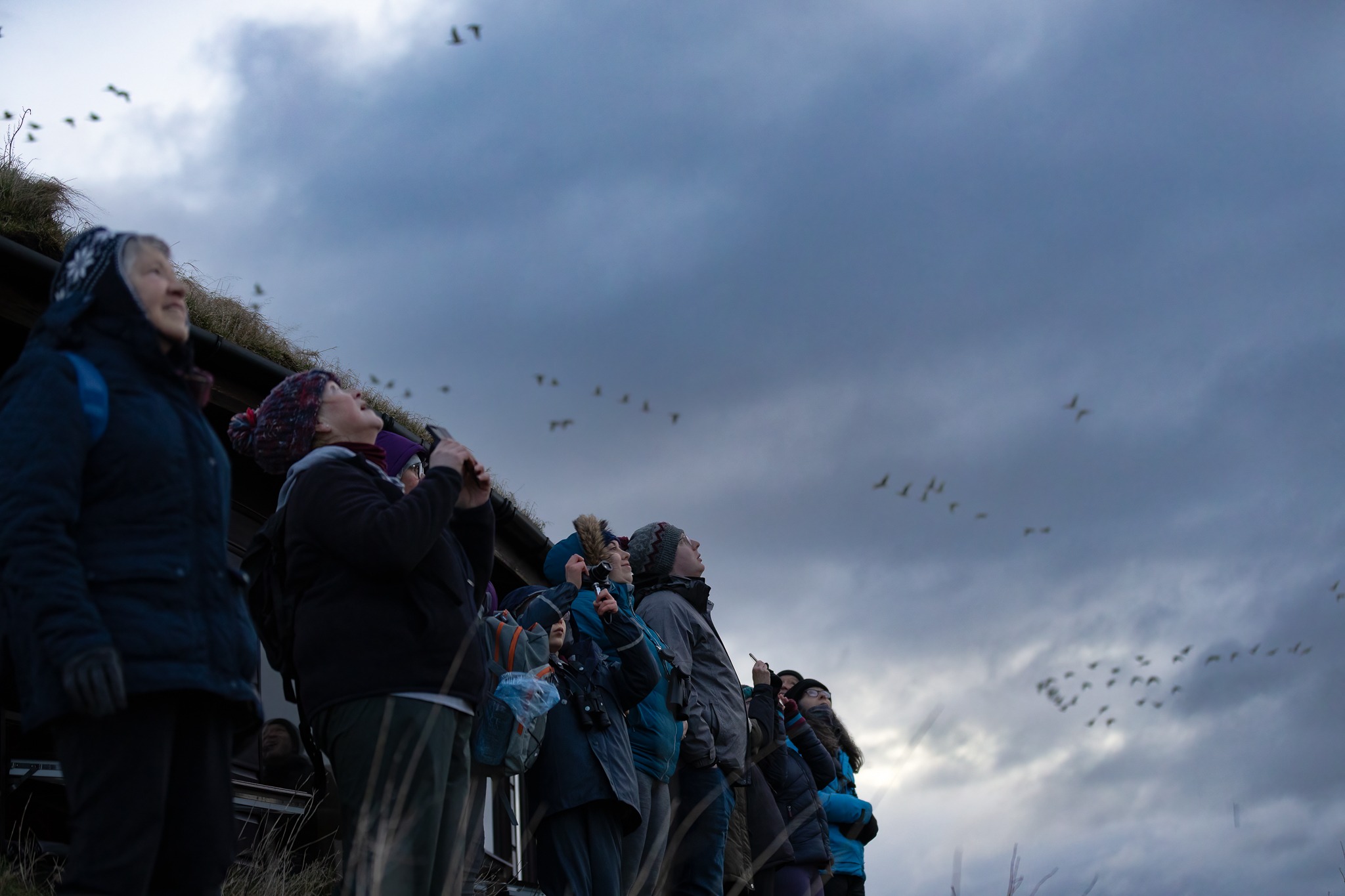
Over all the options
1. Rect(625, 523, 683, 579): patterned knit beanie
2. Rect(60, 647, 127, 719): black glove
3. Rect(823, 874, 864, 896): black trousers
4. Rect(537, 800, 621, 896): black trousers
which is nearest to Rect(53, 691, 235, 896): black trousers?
Rect(60, 647, 127, 719): black glove

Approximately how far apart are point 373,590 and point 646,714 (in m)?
2.66

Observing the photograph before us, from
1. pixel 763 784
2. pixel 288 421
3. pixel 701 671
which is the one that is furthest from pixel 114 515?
pixel 763 784

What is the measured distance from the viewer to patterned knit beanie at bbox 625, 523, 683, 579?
6.96 m

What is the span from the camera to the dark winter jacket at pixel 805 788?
24.8 feet

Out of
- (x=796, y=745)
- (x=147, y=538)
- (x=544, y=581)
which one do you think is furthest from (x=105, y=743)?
(x=544, y=581)

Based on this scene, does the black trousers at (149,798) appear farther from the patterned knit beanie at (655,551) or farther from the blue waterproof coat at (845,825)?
the blue waterproof coat at (845,825)

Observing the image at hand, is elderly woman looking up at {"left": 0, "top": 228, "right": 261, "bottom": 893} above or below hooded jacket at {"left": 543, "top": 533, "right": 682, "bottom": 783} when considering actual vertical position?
below

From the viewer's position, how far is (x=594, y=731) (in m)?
5.41

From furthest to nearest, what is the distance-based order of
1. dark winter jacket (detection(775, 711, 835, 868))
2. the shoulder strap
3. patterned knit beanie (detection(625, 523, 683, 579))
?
dark winter jacket (detection(775, 711, 835, 868))
patterned knit beanie (detection(625, 523, 683, 579))
the shoulder strap

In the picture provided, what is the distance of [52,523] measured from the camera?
2545 millimetres

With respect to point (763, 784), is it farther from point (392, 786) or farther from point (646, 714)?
point (392, 786)

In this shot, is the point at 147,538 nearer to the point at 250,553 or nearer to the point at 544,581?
the point at 250,553

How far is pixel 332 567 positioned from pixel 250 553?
496mm

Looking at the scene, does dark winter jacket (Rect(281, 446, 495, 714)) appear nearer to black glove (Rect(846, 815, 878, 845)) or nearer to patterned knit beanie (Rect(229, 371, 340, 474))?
patterned knit beanie (Rect(229, 371, 340, 474))
